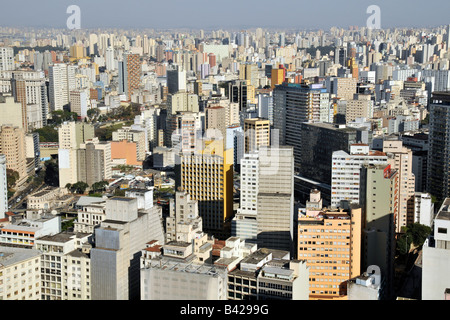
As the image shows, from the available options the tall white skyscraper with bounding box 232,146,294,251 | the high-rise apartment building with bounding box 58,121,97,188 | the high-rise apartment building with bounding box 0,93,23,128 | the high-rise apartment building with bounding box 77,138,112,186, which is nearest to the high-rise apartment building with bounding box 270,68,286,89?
the high-rise apartment building with bounding box 0,93,23,128

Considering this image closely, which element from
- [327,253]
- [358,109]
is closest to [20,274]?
[327,253]

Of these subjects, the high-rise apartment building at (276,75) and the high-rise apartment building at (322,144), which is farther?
the high-rise apartment building at (276,75)

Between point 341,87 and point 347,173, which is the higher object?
point 341,87

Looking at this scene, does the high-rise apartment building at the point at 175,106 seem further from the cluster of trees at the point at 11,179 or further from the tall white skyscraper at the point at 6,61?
the tall white skyscraper at the point at 6,61

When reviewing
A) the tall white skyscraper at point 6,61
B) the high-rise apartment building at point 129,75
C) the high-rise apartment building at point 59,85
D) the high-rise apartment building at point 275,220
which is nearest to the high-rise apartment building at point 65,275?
the high-rise apartment building at point 275,220

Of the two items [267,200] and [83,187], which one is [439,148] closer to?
[267,200]

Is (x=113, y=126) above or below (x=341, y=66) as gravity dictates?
below
